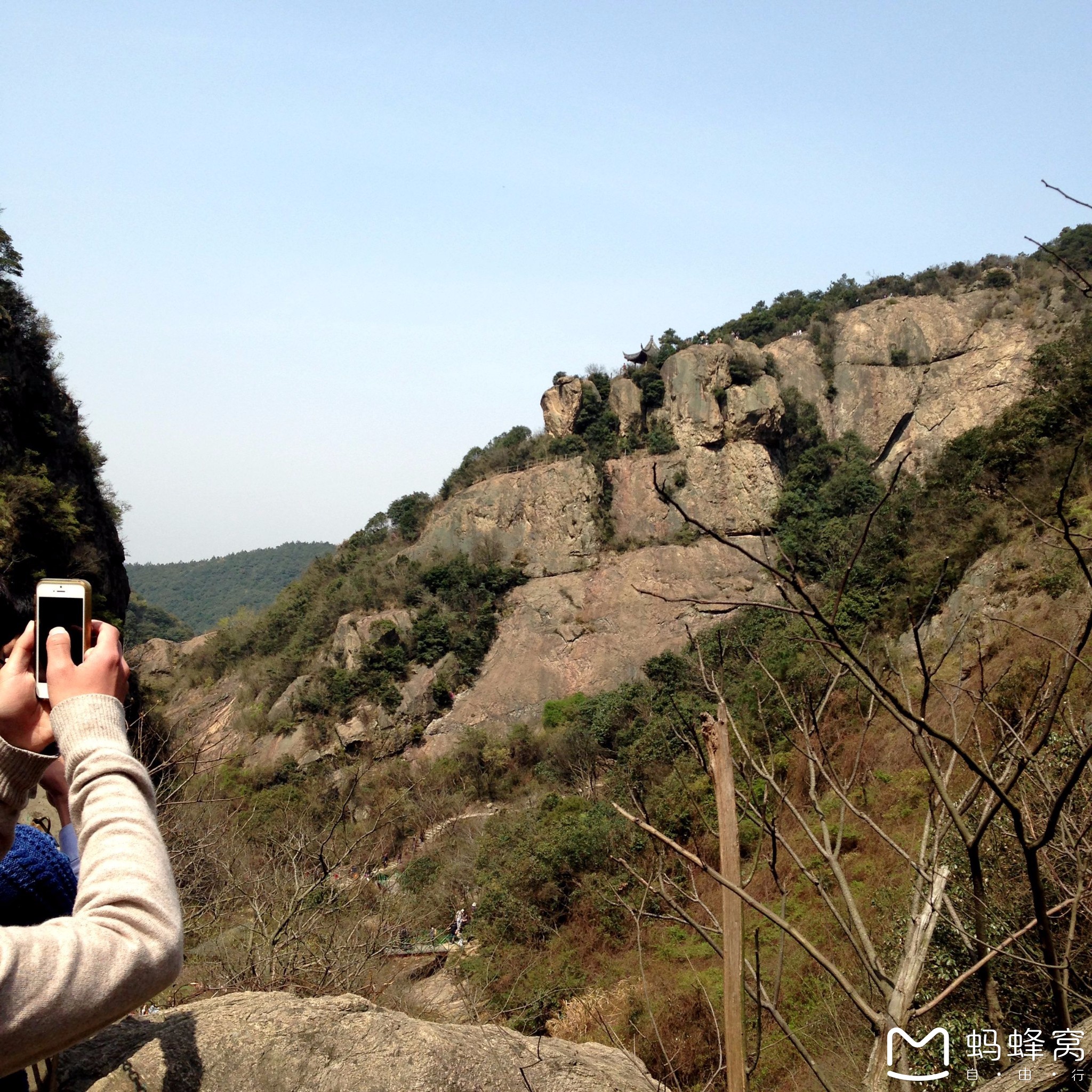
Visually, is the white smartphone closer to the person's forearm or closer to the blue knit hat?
the person's forearm

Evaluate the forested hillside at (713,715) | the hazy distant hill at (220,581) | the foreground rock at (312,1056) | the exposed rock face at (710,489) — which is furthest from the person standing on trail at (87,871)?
the hazy distant hill at (220,581)

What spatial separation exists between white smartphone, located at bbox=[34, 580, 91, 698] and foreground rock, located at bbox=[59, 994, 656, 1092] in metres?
3.11

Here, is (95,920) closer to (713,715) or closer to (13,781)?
(13,781)

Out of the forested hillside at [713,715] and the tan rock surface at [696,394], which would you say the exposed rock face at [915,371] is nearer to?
the forested hillside at [713,715]

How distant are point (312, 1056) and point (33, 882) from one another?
126 inches

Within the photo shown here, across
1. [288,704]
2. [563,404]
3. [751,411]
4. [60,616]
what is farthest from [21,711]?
[563,404]

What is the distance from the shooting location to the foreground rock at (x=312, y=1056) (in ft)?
12.6

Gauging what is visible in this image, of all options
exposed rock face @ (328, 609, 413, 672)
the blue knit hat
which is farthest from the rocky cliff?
the blue knit hat

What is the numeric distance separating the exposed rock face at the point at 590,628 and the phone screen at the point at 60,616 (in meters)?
26.9

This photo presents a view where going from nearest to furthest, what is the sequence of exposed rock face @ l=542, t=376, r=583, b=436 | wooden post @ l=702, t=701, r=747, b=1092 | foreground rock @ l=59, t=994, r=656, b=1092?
1. wooden post @ l=702, t=701, r=747, b=1092
2. foreground rock @ l=59, t=994, r=656, b=1092
3. exposed rock face @ l=542, t=376, r=583, b=436

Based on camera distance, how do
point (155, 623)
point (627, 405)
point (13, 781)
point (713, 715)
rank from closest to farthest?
point (13, 781), point (713, 715), point (627, 405), point (155, 623)

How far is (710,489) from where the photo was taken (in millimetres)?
33000

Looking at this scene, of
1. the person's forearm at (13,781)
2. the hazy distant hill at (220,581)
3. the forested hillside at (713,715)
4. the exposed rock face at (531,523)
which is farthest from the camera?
the hazy distant hill at (220,581)

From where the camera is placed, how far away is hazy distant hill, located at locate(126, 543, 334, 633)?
81.7 m
